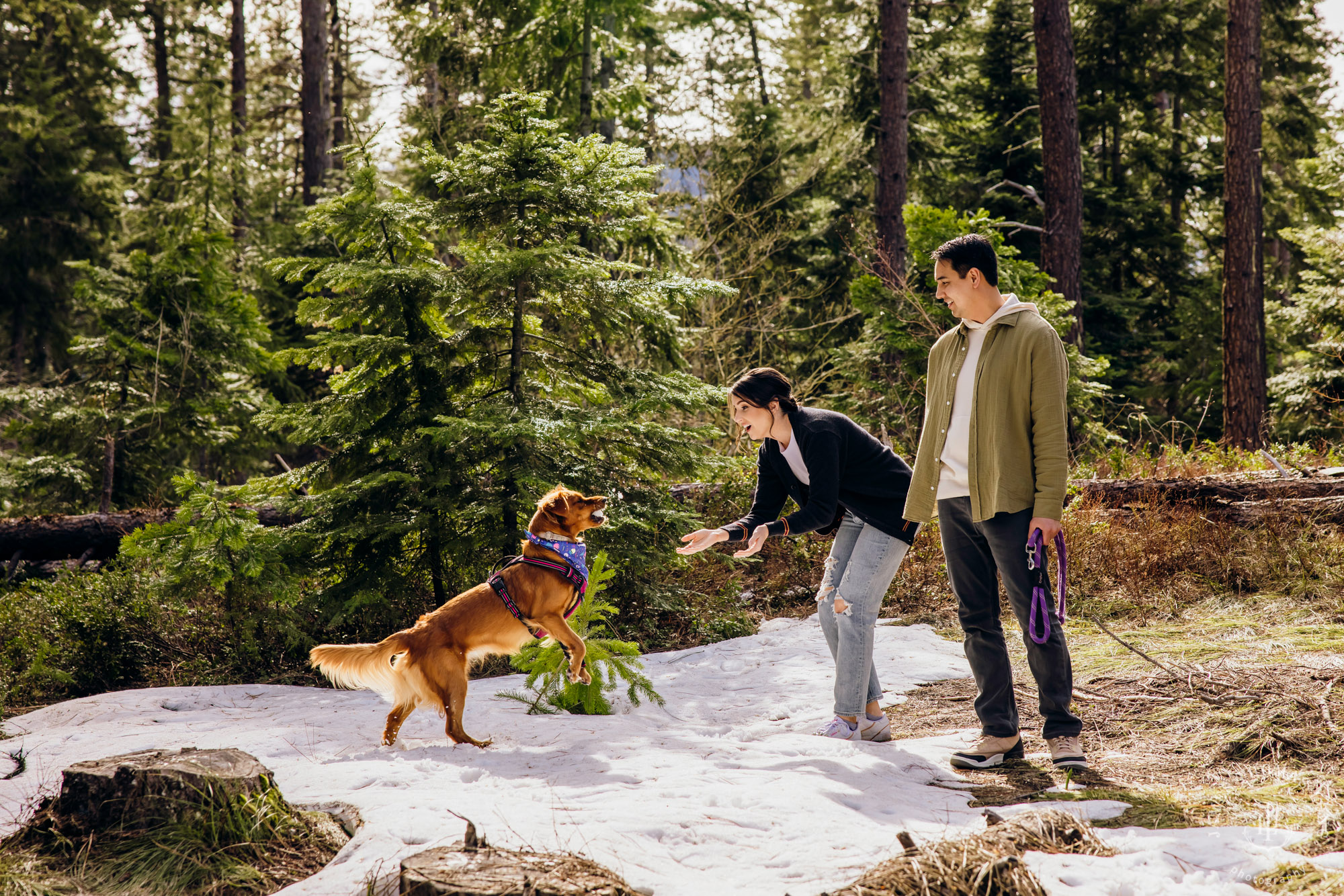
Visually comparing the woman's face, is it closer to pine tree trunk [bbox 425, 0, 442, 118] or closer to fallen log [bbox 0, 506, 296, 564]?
fallen log [bbox 0, 506, 296, 564]

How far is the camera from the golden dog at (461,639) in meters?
4.50

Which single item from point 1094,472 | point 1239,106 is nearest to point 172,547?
point 1094,472

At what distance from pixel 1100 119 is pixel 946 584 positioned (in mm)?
14312

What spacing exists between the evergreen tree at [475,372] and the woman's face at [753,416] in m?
2.08

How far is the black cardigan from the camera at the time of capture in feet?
14.4

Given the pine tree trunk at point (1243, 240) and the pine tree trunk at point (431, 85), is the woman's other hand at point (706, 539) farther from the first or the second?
the pine tree trunk at point (431, 85)

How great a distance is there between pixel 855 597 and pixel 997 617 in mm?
684

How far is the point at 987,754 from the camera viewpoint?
4.12 meters

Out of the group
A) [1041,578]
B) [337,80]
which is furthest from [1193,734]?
[337,80]

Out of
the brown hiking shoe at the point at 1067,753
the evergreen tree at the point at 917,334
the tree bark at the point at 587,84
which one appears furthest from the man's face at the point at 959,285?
the tree bark at the point at 587,84

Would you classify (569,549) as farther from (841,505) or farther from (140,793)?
(140,793)

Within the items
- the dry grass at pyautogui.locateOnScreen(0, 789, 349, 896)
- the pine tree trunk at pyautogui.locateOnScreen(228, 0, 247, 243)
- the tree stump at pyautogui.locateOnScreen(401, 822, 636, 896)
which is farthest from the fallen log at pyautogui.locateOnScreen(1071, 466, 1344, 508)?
the pine tree trunk at pyautogui.locateOnScreen(228, 0, 247, 243)

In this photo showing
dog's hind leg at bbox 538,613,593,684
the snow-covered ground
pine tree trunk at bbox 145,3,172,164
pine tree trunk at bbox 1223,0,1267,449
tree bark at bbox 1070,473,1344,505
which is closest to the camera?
the snow-covered ground

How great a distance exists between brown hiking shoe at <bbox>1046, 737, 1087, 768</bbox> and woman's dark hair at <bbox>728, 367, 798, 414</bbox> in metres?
1.99
